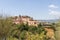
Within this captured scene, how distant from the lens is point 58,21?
870cm

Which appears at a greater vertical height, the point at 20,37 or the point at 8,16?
the point at 8,16

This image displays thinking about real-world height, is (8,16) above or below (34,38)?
above

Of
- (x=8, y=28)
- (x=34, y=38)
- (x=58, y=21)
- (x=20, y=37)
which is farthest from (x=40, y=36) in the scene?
(x=58, y=21)

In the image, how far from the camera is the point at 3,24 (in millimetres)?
22594

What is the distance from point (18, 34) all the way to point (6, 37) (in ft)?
21.1

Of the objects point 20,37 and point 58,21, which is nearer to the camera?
point 58,21

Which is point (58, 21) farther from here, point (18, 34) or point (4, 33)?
point (18, 34)

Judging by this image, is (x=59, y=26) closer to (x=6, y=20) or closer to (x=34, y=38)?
(x=34, y=38)

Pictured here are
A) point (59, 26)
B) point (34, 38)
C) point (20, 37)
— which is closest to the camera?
point (59, 26)

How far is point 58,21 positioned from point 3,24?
14.7 metres

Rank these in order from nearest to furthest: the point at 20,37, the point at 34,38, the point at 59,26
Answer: the point at 59,26, the point at 34,38, the point at 20,37

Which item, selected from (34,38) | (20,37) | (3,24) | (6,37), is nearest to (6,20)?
(3,24)

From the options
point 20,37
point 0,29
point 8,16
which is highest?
point 8,16

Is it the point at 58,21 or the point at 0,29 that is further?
the point at 0,29
